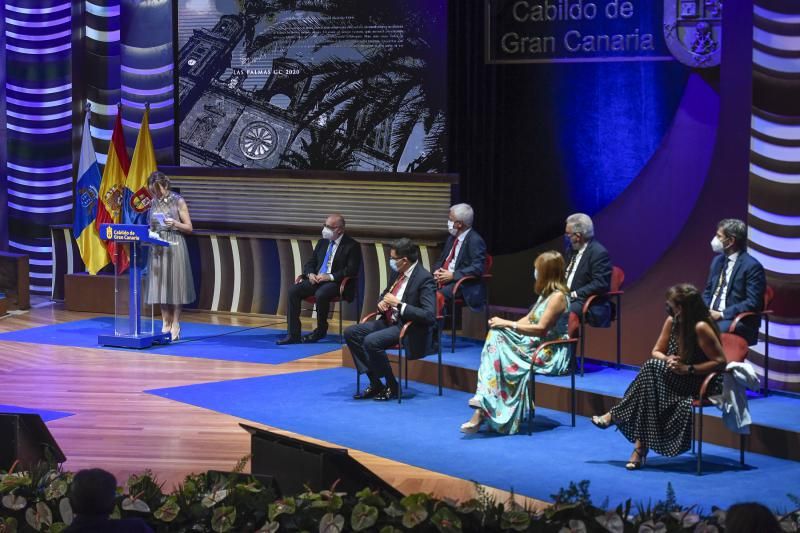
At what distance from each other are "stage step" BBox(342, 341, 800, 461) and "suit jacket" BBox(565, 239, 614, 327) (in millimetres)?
388

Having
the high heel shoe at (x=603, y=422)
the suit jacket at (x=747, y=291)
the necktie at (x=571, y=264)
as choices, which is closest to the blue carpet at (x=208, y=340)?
the necktie at (x=571, y=264)

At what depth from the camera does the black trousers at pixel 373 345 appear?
7980 millimetres

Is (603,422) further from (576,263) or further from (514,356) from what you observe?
(576,263)

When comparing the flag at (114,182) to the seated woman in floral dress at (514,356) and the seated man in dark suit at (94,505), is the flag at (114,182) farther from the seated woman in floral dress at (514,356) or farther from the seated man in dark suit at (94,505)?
the seated man in dark suit at (94,505)

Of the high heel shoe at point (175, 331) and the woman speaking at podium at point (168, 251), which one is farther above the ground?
the woman speaking at podium at point (168, 251)

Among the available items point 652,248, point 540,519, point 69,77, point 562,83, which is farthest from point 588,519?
point 69,77

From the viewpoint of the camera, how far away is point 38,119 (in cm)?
1276

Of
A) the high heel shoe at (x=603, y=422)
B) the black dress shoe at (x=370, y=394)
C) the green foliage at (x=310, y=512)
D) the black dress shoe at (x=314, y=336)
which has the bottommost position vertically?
the black dress shoe at (x=370, y=394)

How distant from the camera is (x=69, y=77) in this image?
497 inches

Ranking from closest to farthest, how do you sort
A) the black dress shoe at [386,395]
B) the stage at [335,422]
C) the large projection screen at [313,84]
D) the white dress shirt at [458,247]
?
1. the stage at [335,422]
2. the black dress shoe at [386,395]
3. the white dress shirt at [458,247]
4. the large projection screen at [313,84]

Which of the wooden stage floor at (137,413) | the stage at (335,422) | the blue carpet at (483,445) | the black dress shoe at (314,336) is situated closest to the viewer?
the blue carpet at (483,445)

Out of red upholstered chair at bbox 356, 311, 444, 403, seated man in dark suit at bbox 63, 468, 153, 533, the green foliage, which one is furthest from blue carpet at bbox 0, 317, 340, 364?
seated man in dark suit at bbox 63, 468, 153, 533

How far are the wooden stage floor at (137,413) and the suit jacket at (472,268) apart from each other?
1262 mm

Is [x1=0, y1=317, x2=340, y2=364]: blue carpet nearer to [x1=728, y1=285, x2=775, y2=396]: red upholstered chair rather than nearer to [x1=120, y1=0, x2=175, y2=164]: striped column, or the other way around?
[x1=120, y1=0, x2=175, y2=164]: striped column
